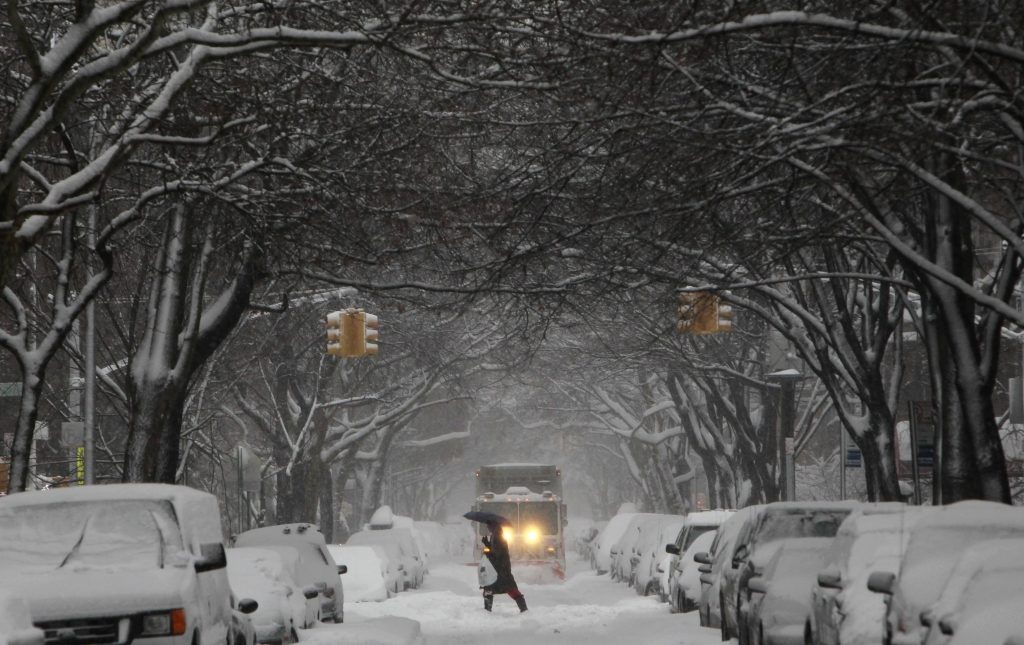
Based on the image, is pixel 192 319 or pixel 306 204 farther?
pixel 192 319

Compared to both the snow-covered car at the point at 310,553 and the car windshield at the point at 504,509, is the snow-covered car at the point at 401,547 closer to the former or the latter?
the car windshield at the point at 504,509

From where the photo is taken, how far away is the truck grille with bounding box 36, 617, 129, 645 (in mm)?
12469

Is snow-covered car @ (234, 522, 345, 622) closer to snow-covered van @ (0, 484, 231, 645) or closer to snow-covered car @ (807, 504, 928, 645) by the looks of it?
snow-covered van @ (0, 484, 231, 645)

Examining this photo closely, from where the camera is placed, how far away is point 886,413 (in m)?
25.2

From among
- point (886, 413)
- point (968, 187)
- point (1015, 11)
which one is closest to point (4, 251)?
point (1015, 11)

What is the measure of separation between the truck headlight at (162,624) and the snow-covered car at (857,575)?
4716mm

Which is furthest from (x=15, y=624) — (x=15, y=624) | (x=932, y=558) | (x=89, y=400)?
(x=89, y=400)

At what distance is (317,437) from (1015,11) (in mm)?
29654

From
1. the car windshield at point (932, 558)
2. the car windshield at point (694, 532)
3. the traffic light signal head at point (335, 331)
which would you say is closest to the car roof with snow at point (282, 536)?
the traffic light signal head at point (335, 331)

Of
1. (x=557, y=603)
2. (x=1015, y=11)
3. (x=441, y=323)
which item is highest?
(x=441, y=323)

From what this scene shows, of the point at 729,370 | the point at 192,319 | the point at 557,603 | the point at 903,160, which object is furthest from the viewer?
the point at 729,370

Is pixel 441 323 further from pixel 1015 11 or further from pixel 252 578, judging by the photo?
pixel 1015 11

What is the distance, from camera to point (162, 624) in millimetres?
12695

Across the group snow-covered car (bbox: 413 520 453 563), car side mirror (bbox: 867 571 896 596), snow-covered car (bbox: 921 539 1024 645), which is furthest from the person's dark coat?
snow-covered car (bbox: 413 520 453 563)
